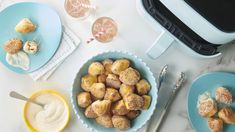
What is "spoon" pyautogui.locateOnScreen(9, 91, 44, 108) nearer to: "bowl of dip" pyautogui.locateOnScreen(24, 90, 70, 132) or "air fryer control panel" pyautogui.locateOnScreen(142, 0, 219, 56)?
"bowl of dip" pyautogui.locateOnScreen(24, 90, 70, 132)

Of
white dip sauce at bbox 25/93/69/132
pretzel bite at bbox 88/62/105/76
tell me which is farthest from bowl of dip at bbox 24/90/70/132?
pretzel bite at bbox 88/62/105/76

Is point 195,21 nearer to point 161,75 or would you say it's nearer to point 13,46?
point 161,75

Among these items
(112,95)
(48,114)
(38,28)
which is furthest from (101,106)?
(38,28)

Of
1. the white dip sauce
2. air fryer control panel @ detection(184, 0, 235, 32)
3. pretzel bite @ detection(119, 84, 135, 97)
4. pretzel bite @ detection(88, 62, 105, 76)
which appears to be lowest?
the white dip sauce

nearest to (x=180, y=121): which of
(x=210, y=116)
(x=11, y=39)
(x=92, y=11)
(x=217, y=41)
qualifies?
(x=210, y=116)

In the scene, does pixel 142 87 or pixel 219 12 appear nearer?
pixel 219 12

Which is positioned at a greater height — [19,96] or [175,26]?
[175,26]
